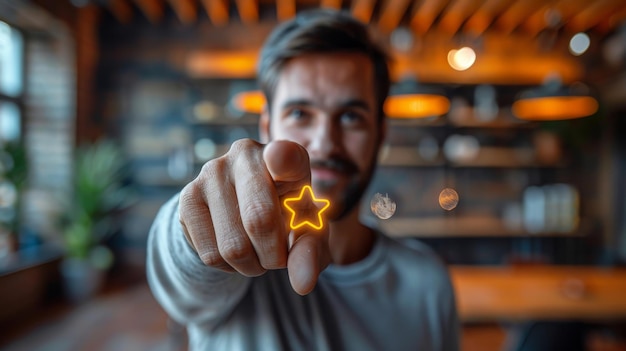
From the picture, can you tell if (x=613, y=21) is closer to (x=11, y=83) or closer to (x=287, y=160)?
(x=287, y=160)

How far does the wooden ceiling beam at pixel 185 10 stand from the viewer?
4152 millimetres

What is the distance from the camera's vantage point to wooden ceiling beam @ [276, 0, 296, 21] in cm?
411

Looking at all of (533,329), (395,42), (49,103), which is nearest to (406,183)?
(395,42)

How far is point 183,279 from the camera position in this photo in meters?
0.55

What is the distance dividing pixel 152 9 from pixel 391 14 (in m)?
2.67

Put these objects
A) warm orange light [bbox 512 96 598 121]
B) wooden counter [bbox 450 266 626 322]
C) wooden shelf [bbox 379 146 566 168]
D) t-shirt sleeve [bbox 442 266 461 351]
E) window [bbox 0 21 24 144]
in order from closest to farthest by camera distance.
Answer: t-shirt sleeve [bbox 442 266 461 351] < wooden counter [bbox 450 266 626 322] < warm orange light [bbox 512 96 598 121] < window [bbox 0 21 24 144] < wooden shelf [bbox 379 146 566 168]

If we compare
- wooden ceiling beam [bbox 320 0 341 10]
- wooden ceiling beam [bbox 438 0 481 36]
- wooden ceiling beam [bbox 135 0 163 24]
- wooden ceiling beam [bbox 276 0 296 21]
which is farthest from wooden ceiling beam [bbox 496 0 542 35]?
wooden ceiling beam [bbox 135 0 163 24]

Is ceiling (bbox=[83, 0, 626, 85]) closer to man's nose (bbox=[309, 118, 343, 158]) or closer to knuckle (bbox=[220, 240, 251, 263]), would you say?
man's nose (bbox=[309, 118, 343, 158])

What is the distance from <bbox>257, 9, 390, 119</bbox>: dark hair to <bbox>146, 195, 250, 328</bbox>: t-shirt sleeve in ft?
1.17

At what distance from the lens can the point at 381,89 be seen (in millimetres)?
866

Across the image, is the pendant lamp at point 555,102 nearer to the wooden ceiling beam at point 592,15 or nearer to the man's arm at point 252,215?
the wooden ceiling beam at point 592,15

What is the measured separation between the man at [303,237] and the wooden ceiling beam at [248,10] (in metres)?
3.75

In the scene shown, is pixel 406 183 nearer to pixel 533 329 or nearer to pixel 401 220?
pixel 401 220

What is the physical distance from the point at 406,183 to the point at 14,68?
13.7ft
